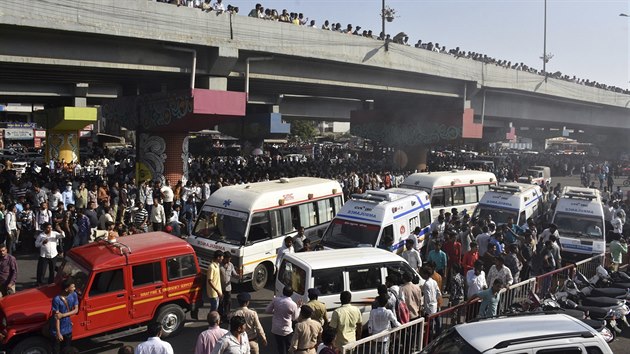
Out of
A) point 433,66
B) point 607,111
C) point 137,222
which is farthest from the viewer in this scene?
point 607,111

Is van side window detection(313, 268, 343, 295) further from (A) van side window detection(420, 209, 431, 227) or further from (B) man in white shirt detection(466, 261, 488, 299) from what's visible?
(A) van side window detection(420, 209, 431, 227)

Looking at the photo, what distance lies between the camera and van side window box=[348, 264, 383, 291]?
9.52 m

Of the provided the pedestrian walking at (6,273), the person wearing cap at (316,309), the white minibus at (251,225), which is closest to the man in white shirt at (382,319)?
the person wearing cap at (316,309)

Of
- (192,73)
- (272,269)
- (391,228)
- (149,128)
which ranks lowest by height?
(272,269)

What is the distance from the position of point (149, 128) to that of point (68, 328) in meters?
16.4

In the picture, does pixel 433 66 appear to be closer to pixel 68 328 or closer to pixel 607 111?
pixel 68 328

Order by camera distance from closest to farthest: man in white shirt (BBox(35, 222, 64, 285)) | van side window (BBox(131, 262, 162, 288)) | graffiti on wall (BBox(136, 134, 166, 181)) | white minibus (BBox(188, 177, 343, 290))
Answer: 1. van side window (BBox(131, 262, 162, 288))
2. man in white shirt (BBox(35, 222, 64, 285))
3. white minibus (BBox(188, 177, 343, 290))
4. graffiti on wall (BBox(136, 134, 166, 181))

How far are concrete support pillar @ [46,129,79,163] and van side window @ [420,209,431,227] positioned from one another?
87.5ft

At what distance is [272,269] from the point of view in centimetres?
1332

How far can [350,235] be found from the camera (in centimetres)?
1317

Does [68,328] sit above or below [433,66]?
below

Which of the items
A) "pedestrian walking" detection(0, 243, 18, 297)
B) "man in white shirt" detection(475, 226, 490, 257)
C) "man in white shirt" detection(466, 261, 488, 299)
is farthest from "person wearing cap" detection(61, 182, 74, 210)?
"man in white shirt" detection(466, 261, 488, 299)

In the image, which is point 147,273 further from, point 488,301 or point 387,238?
point 488,301

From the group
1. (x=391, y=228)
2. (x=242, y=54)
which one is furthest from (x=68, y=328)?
(x=242, y=54)
